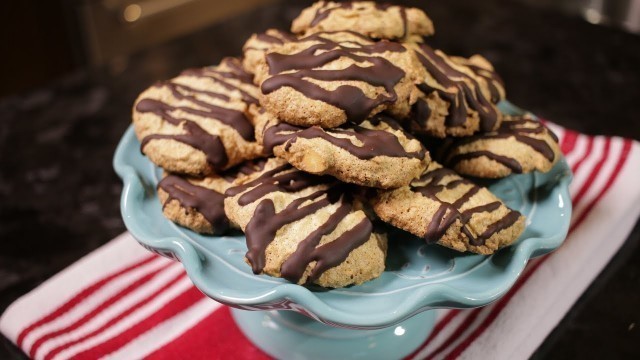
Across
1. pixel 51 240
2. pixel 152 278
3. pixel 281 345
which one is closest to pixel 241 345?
pixel 281 345

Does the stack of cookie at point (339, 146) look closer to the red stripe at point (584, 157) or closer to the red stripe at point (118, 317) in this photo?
the red stripe at point (118, 317)

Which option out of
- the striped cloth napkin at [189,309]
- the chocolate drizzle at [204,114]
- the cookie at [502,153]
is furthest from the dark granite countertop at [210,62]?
the chocolate drizzle at [204,114]

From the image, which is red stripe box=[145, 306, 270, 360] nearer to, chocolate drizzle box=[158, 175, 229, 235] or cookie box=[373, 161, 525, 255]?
chocolate drizzle box=[158, 175, 229, 235]

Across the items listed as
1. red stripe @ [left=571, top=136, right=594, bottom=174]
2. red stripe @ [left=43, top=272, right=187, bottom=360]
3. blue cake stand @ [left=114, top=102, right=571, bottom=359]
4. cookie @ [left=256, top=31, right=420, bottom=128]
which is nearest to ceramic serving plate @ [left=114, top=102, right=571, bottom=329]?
blue cake stand @ [left=114, top=102, right=571, bottom=359]

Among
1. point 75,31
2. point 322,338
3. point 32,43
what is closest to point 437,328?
point 322,338

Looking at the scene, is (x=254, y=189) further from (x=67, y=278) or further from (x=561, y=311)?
(x=561, y=311)

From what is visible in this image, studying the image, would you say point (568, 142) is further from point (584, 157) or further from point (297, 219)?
point (297, 219)
